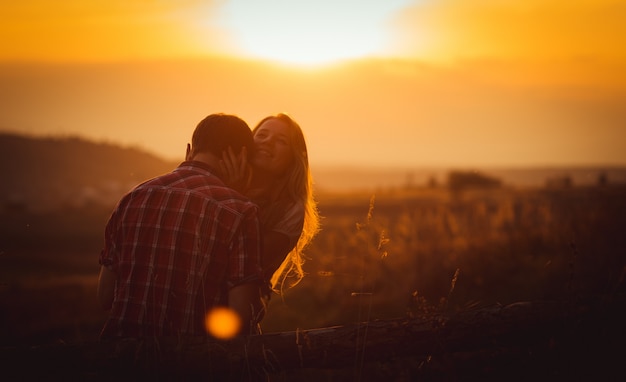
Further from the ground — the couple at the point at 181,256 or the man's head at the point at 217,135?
the man's head at the point at 217,135

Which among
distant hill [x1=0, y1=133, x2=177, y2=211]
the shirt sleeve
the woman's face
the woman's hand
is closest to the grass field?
the woman's face

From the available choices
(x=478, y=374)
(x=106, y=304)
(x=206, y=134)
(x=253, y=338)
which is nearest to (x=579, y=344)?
(x=478, y=374)

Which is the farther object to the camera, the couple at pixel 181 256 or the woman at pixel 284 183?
the woman at pixel 284 183

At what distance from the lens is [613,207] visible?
13.1 meters

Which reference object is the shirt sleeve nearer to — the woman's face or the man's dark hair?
the man's dark hair

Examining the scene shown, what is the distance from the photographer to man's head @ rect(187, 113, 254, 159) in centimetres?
384

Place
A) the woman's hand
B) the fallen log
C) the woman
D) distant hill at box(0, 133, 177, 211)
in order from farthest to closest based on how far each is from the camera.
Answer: distant hill at box(0, 133, 177, 211), the woman, the woman's hand, the fallen log

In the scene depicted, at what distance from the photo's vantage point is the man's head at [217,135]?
3.84 m

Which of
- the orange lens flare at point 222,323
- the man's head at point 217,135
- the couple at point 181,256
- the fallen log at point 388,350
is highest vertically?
the man's head at point 217,135

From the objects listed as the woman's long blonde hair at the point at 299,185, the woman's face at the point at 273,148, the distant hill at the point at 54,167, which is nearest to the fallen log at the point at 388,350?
the woman's long blonde hair at the point at 299,185

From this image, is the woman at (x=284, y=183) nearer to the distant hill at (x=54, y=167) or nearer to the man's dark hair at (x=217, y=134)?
the man's dark hair at (x=217, y=134)

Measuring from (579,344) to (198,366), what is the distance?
2.47 meters

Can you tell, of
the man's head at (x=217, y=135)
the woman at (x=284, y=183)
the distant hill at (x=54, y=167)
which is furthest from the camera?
the distant hill at (x=54, y=167)

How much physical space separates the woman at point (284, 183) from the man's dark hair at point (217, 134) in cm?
85
